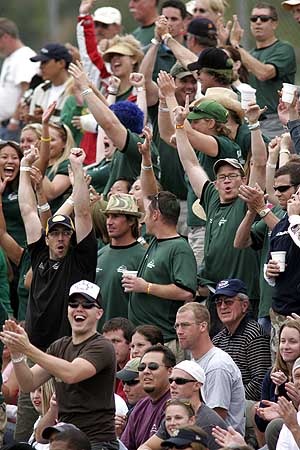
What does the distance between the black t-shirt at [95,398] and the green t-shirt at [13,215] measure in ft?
14.1

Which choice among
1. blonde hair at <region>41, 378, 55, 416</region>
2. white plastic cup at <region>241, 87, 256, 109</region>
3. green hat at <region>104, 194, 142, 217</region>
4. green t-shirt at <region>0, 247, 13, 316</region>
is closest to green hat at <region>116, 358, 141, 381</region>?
blonde hair at <region>41, 378, 55, 416</region>

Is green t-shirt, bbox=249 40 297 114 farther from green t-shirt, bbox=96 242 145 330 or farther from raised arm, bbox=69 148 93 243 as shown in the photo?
raised arm, bbox=69 148 93 243

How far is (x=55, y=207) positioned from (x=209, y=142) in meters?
2.35

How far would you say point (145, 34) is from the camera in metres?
18.7

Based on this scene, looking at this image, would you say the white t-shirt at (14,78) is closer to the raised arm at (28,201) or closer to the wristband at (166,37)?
the wristband at (166,37)

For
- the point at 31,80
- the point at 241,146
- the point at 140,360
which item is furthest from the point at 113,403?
the point at 31,80

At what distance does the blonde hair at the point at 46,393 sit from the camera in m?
13.0

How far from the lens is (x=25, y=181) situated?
570 inches

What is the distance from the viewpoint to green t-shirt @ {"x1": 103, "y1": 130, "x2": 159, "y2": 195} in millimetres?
15586

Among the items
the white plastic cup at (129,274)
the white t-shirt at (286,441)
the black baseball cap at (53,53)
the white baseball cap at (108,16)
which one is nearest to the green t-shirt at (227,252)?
the white plastic cup at (129,274)

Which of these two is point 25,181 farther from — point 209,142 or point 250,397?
point 250,397

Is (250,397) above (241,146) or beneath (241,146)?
beneath

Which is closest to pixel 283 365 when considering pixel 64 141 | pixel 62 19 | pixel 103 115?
pixel 103 115

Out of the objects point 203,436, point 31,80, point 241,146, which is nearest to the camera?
point 203,436
